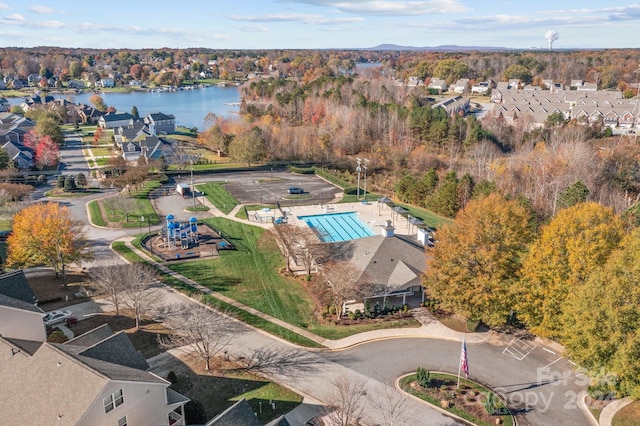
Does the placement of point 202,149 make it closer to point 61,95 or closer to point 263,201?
point 263,201

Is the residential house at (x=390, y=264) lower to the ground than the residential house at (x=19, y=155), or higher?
lower

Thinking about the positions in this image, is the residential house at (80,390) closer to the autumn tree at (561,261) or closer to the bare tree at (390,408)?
the bare tree at (390,408)

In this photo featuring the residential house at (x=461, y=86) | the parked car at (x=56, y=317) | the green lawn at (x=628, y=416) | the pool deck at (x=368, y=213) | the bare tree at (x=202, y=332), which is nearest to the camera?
the green lawn at (x=628, y=416)

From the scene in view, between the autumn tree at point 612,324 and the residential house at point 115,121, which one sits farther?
the residential house at point 115,121

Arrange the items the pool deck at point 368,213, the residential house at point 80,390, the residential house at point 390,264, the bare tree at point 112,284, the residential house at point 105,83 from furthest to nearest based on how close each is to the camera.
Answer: the residential house at point 105,83
the pool deck at point 368,213
the residential house at point 390,264
the bare tree at point 112,284
the residential house at point 80,390

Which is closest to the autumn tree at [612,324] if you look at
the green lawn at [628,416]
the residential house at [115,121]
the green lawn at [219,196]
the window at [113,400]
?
the green lawn at [628,416]

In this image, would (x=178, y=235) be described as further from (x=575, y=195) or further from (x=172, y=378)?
(x=575, y=195)
